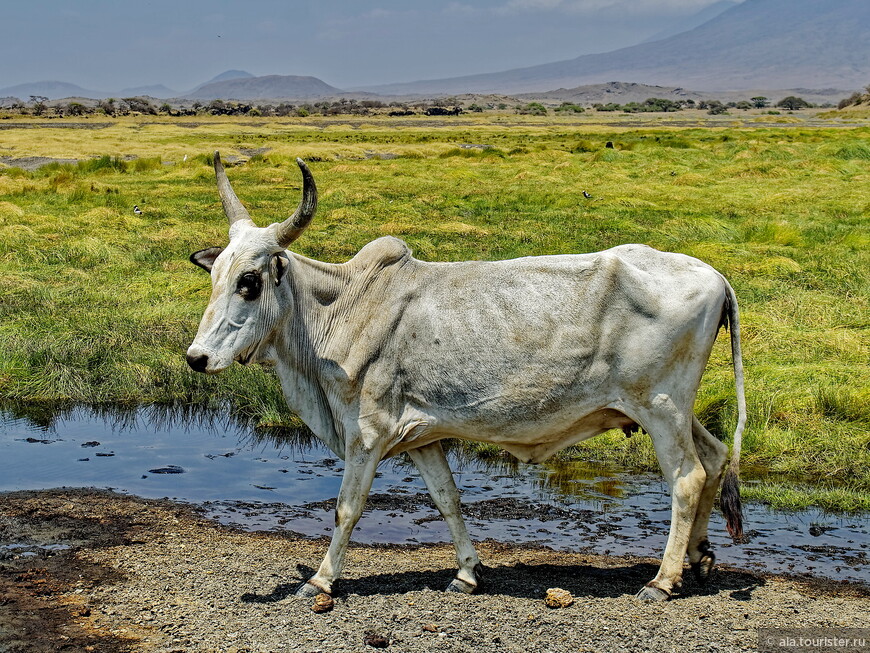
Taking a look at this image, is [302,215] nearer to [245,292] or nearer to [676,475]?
[245,292]

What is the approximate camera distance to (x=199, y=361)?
612cm

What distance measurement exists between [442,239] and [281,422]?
1092 centimetres

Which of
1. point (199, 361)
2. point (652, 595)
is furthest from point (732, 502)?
point (199, 361)

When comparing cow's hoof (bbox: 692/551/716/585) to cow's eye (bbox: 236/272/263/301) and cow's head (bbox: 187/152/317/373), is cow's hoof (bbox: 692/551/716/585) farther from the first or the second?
cow's eye (bbox: 236/272/263/301)

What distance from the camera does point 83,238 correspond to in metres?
21.1

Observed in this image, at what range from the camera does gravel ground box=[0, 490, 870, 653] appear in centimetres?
571

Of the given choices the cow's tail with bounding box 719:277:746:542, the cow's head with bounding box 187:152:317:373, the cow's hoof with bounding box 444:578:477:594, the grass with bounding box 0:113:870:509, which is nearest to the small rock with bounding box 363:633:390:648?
the cow's hoof with bounding box 444:578:477:594

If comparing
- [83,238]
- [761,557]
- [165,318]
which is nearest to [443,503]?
[761,557]

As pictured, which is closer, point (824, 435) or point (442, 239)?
point (824, 435)

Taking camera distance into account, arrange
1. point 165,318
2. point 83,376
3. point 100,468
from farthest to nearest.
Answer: point 165,318, point 83,376, point 100,468

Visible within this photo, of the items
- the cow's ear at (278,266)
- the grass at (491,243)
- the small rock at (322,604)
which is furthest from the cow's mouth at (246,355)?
the grass at (491,243)

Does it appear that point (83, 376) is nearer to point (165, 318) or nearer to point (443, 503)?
point (165, 318)

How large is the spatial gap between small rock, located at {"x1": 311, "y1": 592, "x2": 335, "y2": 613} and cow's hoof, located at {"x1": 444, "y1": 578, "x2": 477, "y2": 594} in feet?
2.82

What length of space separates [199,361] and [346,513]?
140 centimetres
